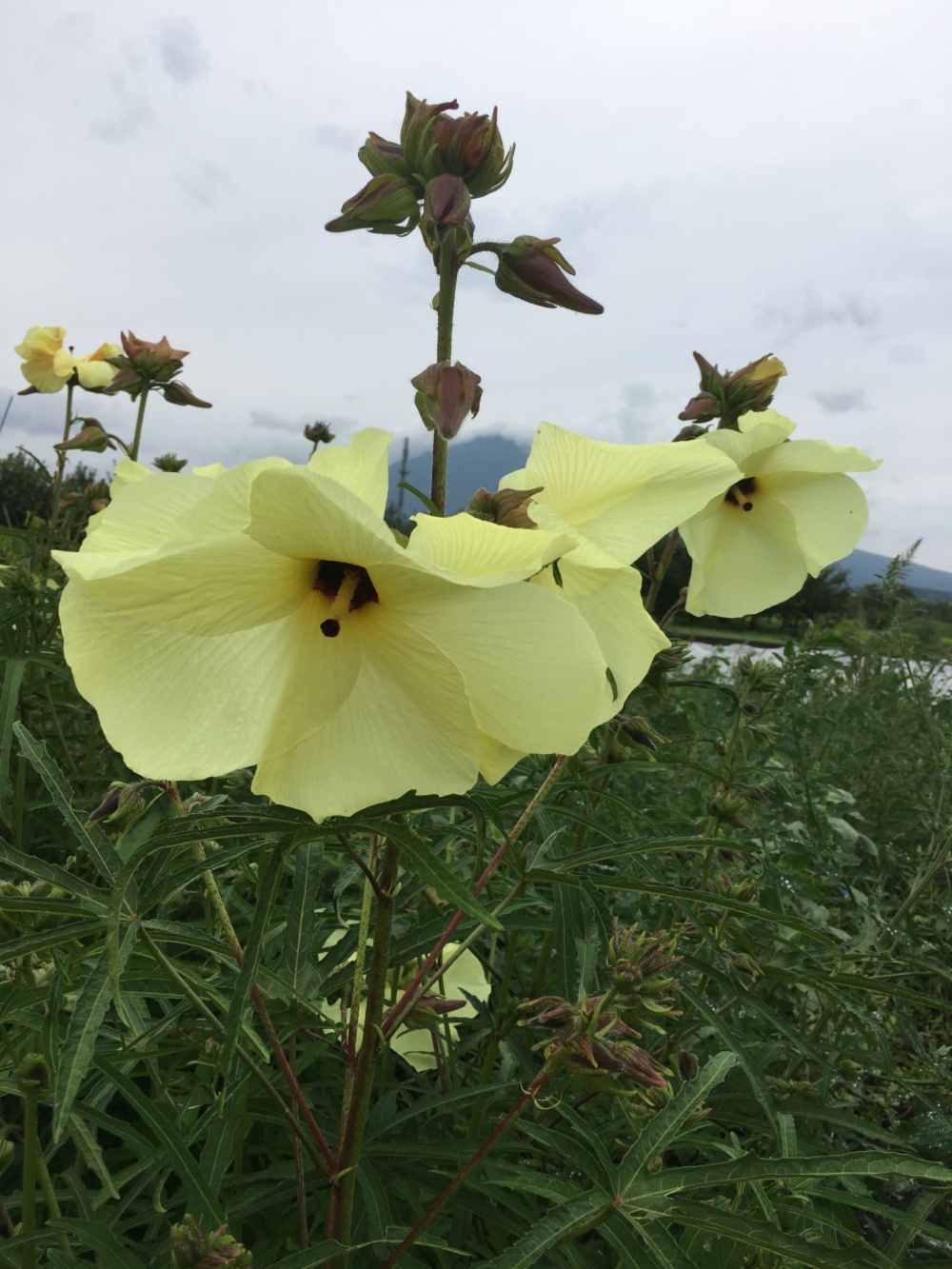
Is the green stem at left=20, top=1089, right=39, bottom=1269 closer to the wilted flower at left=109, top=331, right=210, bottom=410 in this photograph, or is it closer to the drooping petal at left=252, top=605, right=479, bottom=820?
the drooping petal at left=252, top=605, right=479, bottom=820

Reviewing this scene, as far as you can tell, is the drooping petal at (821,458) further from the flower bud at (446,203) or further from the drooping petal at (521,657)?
the drooping petal at (521,657)

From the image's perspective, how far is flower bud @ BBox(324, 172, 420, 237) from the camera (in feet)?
3.06

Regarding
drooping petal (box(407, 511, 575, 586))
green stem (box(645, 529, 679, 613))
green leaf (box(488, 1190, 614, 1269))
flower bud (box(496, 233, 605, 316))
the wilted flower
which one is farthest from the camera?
the wilted flower

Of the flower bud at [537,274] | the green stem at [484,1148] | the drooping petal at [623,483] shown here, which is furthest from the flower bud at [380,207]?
the green stem at [484,1148]

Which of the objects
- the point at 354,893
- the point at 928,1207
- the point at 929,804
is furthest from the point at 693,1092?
the point at 929,804

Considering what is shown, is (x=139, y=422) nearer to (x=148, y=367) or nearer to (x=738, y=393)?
(x=148, y=367)

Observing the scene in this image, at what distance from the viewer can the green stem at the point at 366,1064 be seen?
0.83 meters

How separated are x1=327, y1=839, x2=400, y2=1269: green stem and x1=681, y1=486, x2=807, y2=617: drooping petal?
788mm

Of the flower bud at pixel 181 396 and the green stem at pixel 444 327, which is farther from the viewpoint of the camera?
the flower bud at pixel 181 396

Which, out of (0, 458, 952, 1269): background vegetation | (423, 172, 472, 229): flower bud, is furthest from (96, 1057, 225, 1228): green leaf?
(423, 172, 472, 229): flower bud

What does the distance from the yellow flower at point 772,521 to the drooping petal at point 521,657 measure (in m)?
0.80

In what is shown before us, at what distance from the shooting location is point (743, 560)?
1526mm

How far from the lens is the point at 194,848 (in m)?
0.96

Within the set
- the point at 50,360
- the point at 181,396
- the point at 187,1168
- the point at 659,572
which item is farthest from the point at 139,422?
the point at 187,1168
